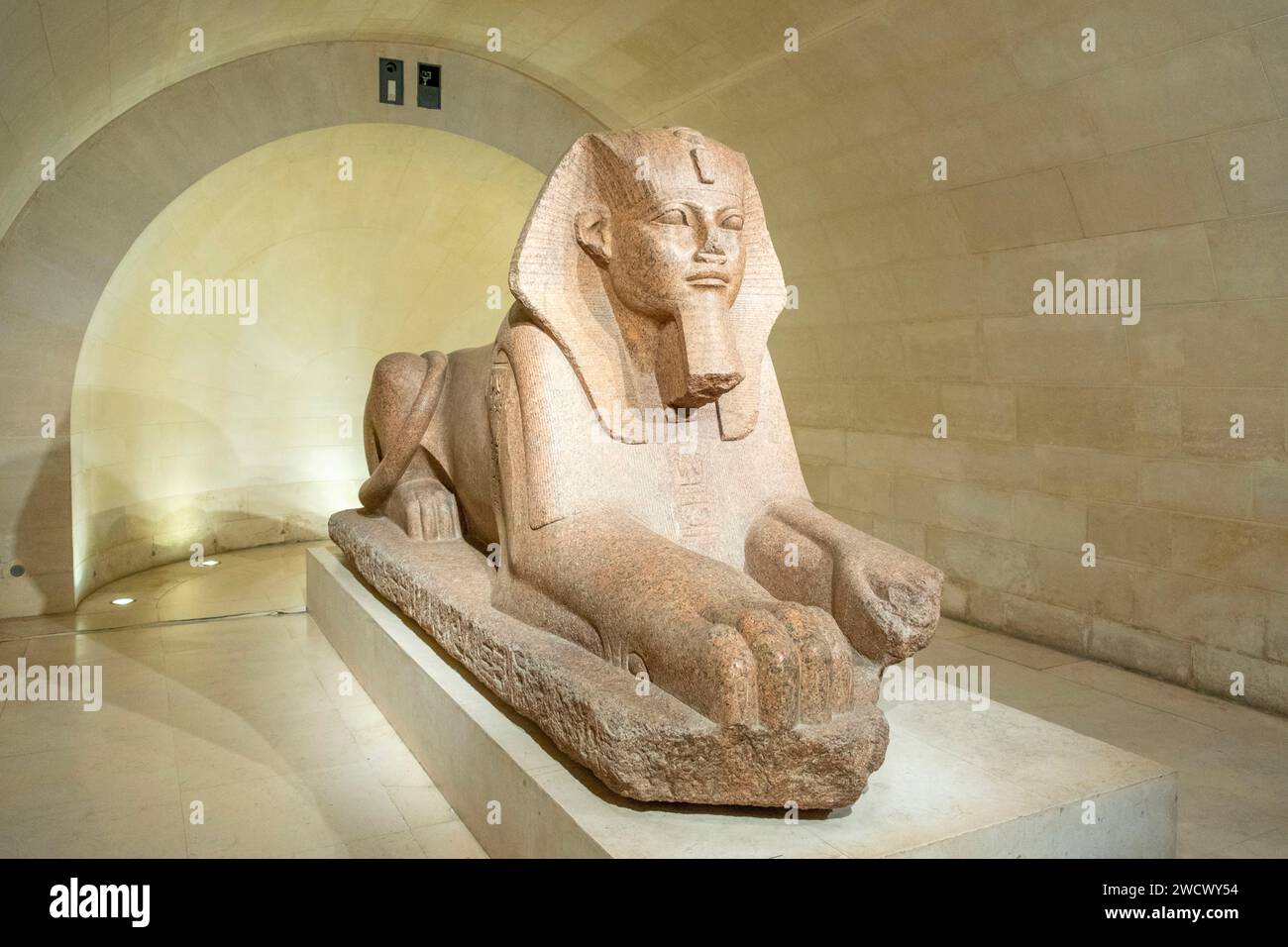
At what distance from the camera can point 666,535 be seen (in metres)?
2.93

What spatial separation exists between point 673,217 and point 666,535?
2.86 feet

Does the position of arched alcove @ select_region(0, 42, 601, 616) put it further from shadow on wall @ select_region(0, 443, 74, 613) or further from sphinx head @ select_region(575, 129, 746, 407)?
sphinx head @ select_region(575, 129, 746, 407)

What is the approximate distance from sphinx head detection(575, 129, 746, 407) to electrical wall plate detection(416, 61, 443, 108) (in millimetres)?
3853

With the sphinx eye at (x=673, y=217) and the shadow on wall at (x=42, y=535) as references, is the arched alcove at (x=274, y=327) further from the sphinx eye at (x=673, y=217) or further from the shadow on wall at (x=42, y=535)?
the sphinx eye at (x=673, y=217)

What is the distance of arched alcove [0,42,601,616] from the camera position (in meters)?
5.12

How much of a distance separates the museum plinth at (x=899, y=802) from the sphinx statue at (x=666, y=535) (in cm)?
7

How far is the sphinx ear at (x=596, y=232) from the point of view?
297 centimetres
